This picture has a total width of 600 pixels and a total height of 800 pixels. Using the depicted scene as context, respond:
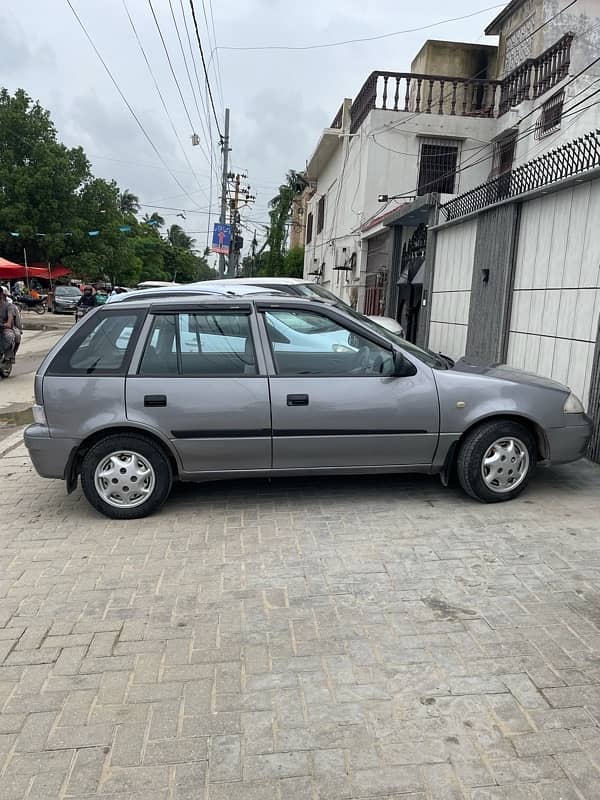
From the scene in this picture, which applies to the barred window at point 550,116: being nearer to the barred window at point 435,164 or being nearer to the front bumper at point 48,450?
the barred window at point 435,164

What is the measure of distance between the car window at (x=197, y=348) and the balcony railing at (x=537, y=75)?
13424mm

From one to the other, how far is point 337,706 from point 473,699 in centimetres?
59

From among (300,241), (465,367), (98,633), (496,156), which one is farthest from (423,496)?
(300,241)

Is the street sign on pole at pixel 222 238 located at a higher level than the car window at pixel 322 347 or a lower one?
higher

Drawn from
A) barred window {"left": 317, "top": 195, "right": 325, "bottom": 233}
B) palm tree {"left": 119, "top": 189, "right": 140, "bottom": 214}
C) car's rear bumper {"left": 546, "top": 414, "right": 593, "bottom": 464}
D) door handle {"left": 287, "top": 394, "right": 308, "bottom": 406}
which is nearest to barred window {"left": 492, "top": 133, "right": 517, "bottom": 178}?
barred window {"left": 317, "top": 195, "right": 325, "bottom": 233}

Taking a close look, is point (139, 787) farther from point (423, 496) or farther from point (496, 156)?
point (496, 156)

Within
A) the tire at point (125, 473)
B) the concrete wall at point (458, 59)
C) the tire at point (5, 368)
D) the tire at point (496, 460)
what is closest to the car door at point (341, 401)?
the tire at point (496, 460)

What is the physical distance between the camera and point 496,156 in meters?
17.8

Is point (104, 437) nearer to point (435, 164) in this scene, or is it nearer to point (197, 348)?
point (197, 348)

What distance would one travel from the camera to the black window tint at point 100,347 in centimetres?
461

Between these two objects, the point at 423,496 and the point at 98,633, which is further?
the point at 423,496

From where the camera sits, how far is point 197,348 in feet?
15.4

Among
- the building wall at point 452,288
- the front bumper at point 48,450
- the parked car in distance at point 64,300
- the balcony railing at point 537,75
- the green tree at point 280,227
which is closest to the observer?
the front bumper at point 48,450

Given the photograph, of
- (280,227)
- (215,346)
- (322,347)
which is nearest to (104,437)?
(215,346)
